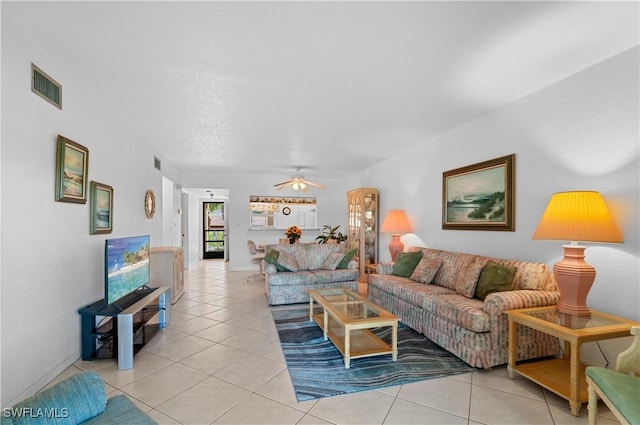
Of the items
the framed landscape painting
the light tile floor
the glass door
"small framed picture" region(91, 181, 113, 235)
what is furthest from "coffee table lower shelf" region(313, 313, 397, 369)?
the glass door

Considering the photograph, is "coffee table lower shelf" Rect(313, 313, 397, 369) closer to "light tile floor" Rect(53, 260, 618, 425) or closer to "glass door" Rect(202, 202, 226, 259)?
"light tile floor" Rect(53, 260, 618, 425)

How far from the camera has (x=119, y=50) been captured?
215cm

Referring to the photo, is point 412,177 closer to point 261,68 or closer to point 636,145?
point 636,145

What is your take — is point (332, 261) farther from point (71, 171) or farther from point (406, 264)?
point (71, 171)

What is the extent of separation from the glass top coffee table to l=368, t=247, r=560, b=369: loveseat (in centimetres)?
50

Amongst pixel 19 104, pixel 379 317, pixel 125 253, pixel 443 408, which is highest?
pixel 19 104

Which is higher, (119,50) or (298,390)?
(119,50)

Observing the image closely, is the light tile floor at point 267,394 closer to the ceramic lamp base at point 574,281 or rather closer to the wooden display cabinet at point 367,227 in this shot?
the ceramic lamp base at point 574,281

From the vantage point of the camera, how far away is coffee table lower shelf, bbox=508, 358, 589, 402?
202cm

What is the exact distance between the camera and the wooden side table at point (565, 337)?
1933 millimetres

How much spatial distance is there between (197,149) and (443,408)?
15.8 feet

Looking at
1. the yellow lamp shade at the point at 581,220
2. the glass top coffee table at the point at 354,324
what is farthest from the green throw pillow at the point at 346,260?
the yellow lamp shade at the point at 581,220

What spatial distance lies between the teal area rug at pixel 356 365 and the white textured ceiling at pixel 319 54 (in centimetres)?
250

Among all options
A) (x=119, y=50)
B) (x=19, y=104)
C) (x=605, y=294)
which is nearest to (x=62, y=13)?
(x=119, y=50)
